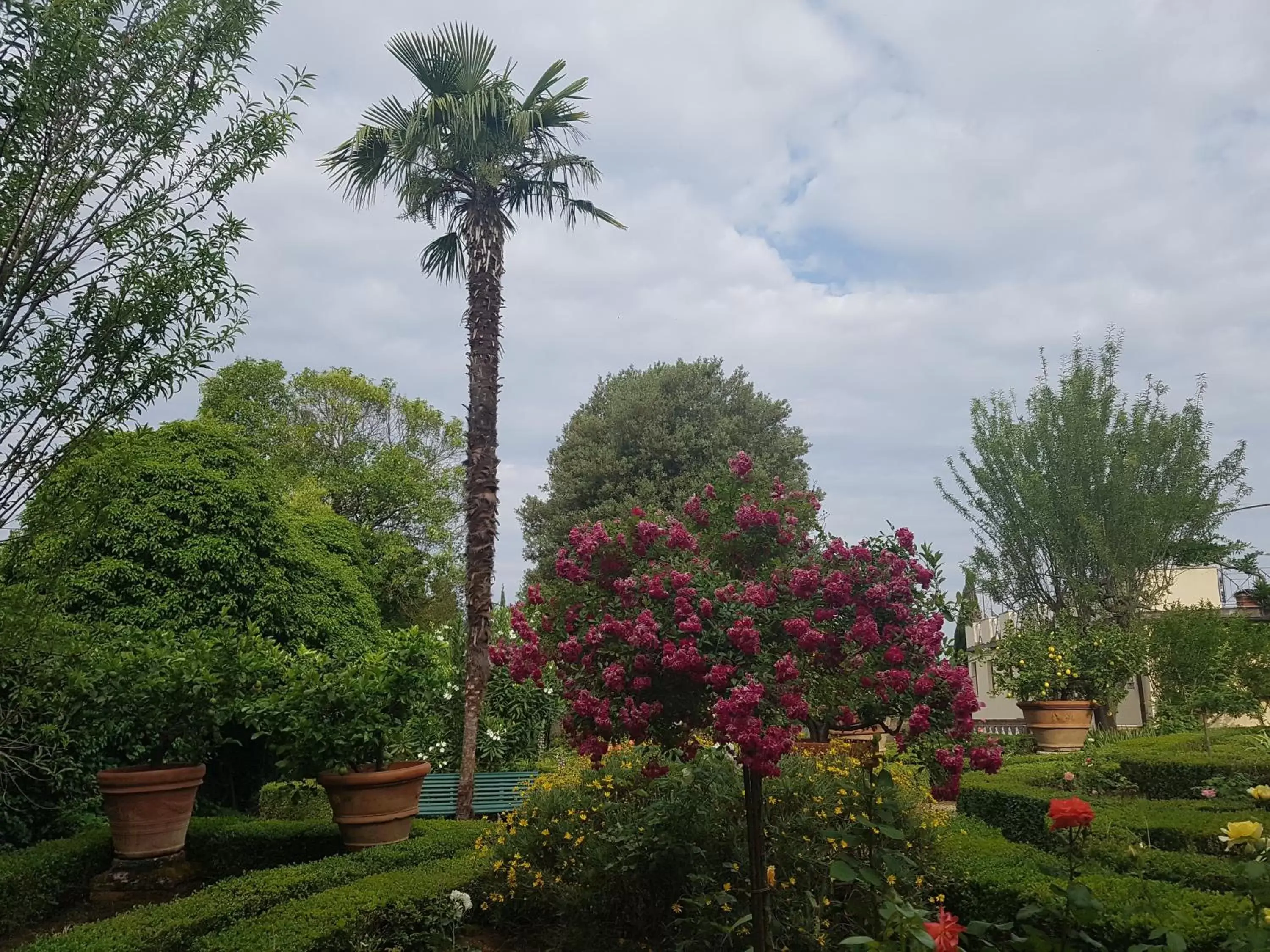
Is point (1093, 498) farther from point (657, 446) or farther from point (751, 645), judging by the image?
point (751, 645)

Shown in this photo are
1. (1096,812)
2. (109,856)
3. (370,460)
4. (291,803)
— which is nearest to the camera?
(109,856)

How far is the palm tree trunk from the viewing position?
28.7 ft

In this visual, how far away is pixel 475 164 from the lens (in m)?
9.61

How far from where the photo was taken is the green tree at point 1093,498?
1734 cm

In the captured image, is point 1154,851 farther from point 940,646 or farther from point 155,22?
point 155,22

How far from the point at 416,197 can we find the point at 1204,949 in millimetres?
9644

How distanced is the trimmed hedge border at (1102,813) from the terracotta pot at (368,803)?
14.2ft

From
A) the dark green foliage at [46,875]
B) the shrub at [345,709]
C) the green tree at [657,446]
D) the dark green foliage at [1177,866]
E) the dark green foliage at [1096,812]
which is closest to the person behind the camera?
the dark green foliage at [1177,866]

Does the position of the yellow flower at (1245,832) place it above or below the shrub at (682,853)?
above

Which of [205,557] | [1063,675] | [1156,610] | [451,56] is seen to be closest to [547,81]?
→ [451,56]

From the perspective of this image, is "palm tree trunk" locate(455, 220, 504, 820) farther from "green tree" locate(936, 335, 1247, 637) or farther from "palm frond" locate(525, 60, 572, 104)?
"green tree" locate(936, 335, 1247, 637)

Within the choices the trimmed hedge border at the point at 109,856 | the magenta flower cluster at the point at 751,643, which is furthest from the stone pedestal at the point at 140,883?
the magenta flower cluster at the point at 751,643

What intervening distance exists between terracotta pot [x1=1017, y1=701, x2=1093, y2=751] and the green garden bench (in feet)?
25.9

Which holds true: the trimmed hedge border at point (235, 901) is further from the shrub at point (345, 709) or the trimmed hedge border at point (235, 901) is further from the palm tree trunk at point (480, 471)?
the palm tree trunk at point (480, 471)
